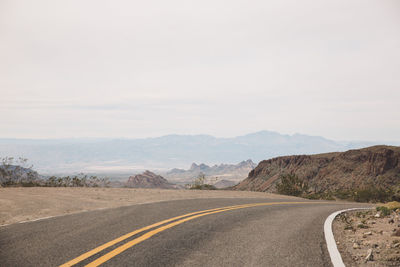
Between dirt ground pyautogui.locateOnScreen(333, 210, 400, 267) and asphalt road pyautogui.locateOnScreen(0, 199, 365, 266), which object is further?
dirt ground pyautogui.locateOnScreen(333, 210, 400, 267)

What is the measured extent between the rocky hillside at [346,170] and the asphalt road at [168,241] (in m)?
62.3

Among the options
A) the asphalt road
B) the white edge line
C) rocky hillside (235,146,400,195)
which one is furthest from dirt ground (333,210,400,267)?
rocky hillside (235,146,400,195)

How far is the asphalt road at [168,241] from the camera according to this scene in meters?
5.20

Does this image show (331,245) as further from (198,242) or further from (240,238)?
(198,242)

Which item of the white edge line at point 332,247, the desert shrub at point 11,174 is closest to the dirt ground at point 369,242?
the white edge line at point 332,247

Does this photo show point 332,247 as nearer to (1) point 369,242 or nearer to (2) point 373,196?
(1) point 369,242

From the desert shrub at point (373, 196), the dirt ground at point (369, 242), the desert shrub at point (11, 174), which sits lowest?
the desert shrub at point (373, 196)

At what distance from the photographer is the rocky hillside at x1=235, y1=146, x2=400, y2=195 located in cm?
7444

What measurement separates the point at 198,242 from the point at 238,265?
151 centimetres

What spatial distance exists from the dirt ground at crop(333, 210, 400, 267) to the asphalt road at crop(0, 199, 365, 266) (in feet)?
1.54

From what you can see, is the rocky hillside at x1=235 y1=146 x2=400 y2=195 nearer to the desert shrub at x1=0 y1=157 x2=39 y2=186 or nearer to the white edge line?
the desert shrub at x1=0 y1=157 x2=39 y2=186

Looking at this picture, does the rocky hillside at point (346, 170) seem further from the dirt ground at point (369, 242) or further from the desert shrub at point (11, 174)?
Result: the dirt ground at point (369, 242)

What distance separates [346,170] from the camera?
283ft

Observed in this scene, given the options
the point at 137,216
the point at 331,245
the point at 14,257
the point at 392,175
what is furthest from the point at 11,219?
the point at 392,175
